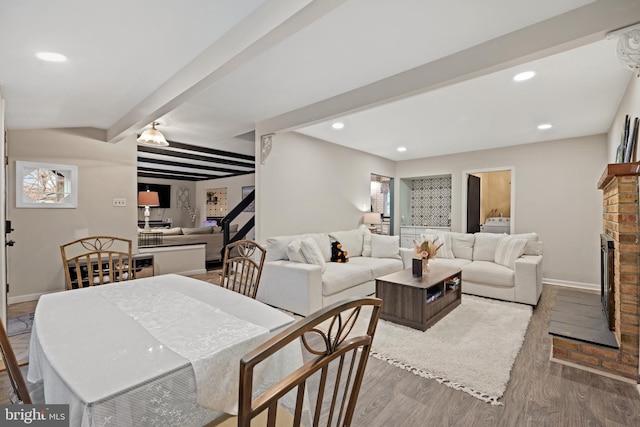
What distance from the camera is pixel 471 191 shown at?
6211mm

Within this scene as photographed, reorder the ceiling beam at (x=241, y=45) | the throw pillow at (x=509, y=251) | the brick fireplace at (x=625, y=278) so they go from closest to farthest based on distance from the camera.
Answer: the ceiling beam at (x=241, y=45)
the brick fireplace at (x=625, y=278)
the throw pillow at (x=509, y=251)

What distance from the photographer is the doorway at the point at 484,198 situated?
6070 mm

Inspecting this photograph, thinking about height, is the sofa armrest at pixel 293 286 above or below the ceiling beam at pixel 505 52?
below

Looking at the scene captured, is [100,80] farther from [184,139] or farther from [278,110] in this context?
[184,139]

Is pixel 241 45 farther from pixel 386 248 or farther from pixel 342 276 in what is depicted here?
pixel 386 248

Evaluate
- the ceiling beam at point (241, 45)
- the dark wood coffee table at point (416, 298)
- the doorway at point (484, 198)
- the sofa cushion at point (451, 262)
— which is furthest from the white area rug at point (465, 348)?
the doorway at point (484, 198)

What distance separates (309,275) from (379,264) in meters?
1.38

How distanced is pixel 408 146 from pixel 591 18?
3.83 metres

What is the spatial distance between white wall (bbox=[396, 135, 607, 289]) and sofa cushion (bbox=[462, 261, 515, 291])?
61.9 inches

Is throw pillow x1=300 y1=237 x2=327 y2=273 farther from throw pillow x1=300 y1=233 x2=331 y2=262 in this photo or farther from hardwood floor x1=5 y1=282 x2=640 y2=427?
hardwood floor x1=5 y1=282 x2=640 y2=427

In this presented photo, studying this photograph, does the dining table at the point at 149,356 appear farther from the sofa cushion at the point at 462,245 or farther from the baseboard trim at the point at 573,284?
the baseboard trim at the point at 573,284

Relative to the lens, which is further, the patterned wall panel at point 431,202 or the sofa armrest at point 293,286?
the patterned wall panel at point 431,202

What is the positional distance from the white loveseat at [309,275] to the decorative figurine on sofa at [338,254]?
0.06m

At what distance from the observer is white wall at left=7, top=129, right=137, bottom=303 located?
380 cm
